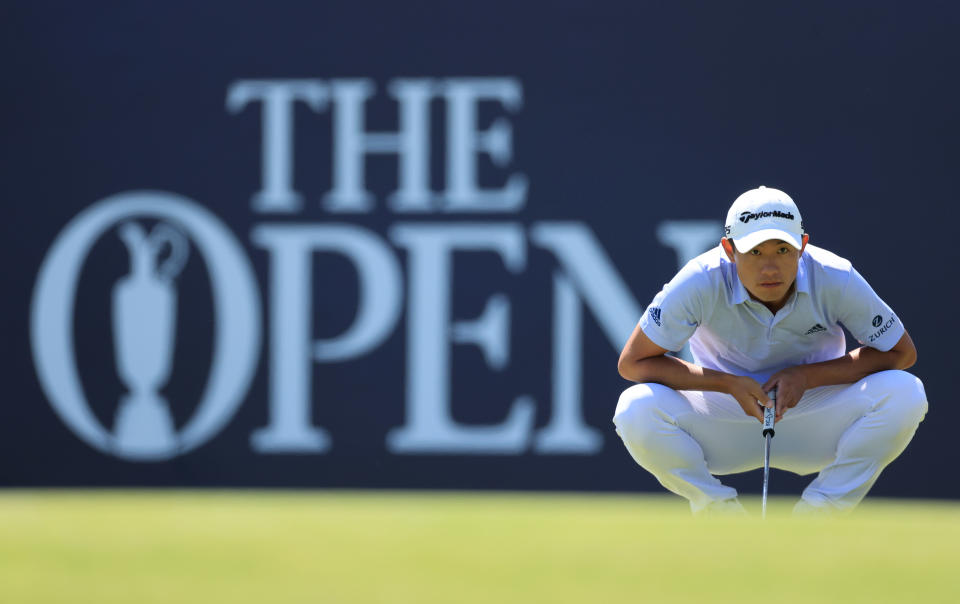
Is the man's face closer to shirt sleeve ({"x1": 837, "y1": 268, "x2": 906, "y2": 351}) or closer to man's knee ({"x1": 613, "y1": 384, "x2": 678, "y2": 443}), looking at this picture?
shirt sleeve ({"x1": 837, "y1": 268, "x2": 906, "y2": 351})

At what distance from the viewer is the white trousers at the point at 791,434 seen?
3365 mm

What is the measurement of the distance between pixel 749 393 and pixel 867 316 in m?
0.36

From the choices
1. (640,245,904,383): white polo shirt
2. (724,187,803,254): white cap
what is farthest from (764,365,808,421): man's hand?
(724,187,803,254): white cap

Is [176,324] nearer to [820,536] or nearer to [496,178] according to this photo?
[496,178]

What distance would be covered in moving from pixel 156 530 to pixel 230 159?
3533 mm

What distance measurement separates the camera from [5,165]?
5.21 metres

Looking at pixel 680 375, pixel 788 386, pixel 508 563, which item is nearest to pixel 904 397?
pixel 788 386

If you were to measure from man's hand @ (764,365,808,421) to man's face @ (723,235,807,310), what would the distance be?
7.7 inches

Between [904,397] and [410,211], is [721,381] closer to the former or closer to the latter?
[904,397]

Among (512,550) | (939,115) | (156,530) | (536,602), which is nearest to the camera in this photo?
(536,602)

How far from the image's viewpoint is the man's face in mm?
3268

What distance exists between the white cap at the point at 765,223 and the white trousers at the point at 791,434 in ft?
1.47

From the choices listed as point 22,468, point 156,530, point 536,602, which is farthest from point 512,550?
point 22,468

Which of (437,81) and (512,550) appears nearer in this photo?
(512,550)
